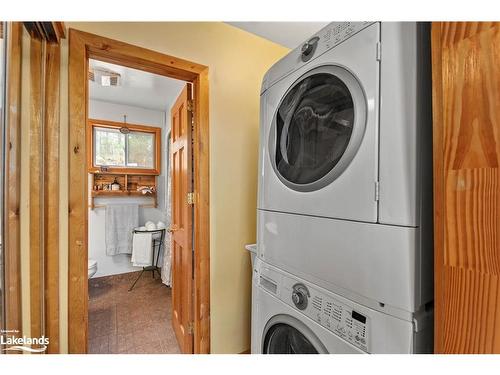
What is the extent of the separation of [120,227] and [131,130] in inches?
53.6

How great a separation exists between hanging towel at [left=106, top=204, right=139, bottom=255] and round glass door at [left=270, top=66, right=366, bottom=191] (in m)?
2.86

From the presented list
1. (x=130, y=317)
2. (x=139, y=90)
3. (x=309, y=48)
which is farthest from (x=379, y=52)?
(x=139, y=90)

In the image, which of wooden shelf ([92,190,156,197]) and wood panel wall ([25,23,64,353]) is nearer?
wood panel wall ([25,23,64,353])

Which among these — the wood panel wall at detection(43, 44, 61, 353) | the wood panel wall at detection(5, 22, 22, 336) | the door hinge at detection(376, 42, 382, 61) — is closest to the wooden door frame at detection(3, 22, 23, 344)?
the wood panel wall at detection(5, 22, 22, 336)

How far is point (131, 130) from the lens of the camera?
331cm

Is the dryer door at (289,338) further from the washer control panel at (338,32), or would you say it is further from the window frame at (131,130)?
the window frame at (131,130)

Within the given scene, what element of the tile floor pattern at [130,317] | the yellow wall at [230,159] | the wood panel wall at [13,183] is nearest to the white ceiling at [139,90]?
the yellow wall at [230,159]

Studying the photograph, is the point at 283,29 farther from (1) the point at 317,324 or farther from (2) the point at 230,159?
(1) the point at 317,324

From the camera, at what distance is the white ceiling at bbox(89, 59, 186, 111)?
2379 millimetres

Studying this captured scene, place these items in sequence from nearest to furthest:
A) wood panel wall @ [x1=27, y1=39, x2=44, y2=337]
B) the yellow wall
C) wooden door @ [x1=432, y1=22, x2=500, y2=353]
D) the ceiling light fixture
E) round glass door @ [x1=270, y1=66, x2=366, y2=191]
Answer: wooden door @ [x1=432, y1=22, x2=500, y2=353]
round glass door @ [x1=270, y1=66, x2=366, y2=191]
wood panel wall @ [x1=27, y1=39, x2=44, y2=337]
the yellow wall
the ceiling light fixture

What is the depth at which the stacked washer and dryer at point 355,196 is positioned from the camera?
1.94 ft

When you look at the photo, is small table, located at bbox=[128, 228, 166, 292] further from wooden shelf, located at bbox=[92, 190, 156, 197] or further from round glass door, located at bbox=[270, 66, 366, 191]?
round glass door, located at bbox=[270, 66, 366, 191]

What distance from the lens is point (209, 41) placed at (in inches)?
60.3
